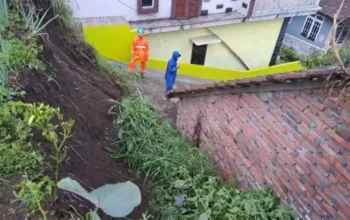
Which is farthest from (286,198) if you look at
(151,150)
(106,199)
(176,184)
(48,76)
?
(48,76)

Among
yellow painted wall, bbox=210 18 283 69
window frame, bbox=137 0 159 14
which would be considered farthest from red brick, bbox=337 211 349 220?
yellow painted wall, bbox=210 18 283 69

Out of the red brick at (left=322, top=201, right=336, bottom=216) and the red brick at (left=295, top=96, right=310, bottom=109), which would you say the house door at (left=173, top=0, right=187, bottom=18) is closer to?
the red brick at (left=295, top=96, right=310, bottom=109)

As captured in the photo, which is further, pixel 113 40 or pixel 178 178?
pixel 113 40

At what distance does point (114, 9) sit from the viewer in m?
11.5

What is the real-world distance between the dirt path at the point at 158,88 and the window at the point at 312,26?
12514 mm

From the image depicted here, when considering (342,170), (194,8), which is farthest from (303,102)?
(194,8)

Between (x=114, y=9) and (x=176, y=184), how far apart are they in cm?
877

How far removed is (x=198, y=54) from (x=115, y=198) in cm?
1278

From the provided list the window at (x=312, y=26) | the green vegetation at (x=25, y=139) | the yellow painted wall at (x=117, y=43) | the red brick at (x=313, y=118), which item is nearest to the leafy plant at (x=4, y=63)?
the green vegetation at (x=25, y=139)

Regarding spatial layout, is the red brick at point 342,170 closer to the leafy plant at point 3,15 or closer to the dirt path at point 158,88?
the leafy plant at point 3,15

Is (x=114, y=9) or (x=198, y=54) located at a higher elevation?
(x=114, y=9)

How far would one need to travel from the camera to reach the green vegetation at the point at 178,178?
365cm

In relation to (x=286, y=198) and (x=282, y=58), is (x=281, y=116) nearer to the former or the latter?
(x=286, y=198)

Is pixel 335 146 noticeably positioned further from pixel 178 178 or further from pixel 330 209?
pixel 178 178
